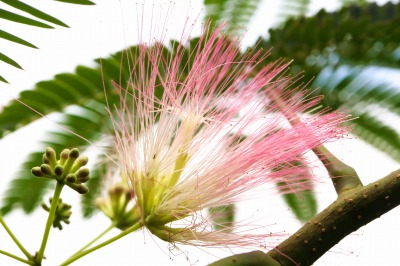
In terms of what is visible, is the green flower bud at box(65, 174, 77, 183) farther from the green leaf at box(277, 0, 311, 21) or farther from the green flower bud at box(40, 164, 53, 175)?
the green leaf at box(277, 0, 311, 21)

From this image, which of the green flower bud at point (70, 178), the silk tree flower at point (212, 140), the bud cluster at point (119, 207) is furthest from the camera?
the bud cluster at point (119, 207)

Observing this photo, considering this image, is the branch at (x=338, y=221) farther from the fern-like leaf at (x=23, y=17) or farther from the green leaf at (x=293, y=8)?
the green leaf at (x=293, y=8)

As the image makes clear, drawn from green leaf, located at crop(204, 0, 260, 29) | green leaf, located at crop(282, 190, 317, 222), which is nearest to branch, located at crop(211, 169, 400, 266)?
green leaf, located at crop(282, 190, 317, 222)

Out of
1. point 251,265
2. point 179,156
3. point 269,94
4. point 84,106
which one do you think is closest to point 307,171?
point 269,94

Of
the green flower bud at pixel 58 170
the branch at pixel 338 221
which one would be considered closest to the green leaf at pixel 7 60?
the green flower bud at pixel 58 170

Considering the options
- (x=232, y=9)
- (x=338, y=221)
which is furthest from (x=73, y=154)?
(x=232, y=9)

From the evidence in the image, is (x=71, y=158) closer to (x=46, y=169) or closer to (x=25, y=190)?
(x=46, y=169)

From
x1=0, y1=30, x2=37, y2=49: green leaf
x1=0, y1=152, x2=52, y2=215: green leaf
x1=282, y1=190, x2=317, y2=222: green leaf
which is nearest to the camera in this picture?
x1=0, y1=30, x2=37, y2=49: green leaf
